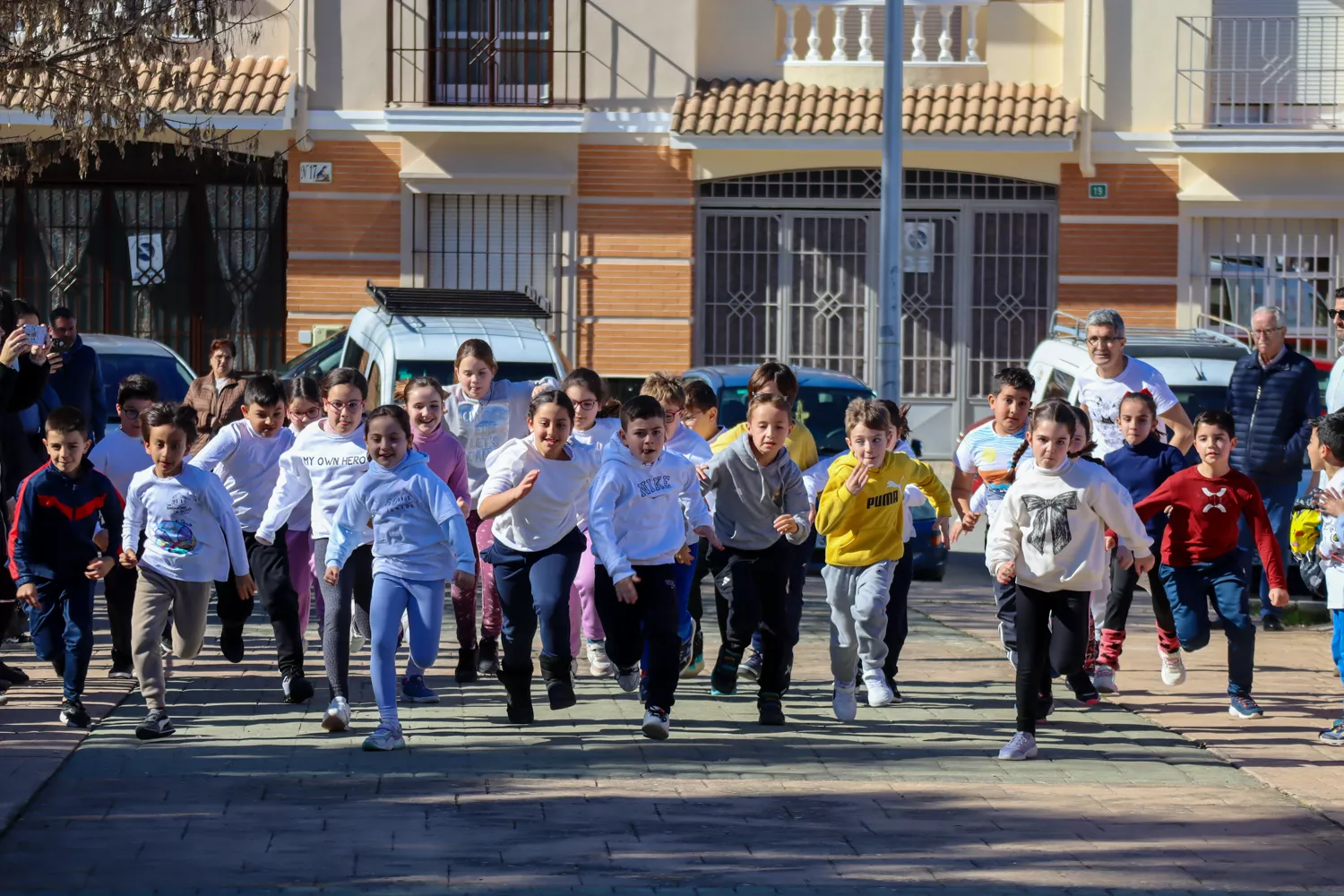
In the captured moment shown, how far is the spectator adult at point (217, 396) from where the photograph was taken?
1243 cm

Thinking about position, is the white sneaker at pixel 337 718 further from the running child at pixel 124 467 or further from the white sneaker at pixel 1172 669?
the white sneaker at pixel 1172 669

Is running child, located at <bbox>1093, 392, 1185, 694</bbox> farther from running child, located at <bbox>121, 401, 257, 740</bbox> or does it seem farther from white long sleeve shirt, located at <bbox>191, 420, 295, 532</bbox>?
running child, located at <bbox>121, 401, 257, 740</bbox>

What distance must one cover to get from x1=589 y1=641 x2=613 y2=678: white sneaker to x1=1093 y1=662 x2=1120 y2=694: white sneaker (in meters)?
2.42

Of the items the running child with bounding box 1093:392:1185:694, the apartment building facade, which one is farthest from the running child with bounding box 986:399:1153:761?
the apartment building facade

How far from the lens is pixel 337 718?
831 cm

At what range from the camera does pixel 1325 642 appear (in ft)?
37.8

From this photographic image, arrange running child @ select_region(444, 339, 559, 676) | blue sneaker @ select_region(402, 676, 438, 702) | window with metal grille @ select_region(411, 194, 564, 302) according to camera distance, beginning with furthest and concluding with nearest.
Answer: window with metal grille @ select_region(411, 194, 564, 302) < running child @ select_region(444, 339, 559, 676) < blue sneaker @ select_region(402, 676, 438, 702)

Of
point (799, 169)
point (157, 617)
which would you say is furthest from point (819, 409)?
point (157, 617)

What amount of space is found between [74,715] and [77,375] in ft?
11.2

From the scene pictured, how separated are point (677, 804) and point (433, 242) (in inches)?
578

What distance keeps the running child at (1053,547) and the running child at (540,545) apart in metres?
1.82

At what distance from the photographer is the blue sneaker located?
30.3ft

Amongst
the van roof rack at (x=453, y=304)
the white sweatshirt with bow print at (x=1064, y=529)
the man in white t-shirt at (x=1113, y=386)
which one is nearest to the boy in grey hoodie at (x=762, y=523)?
the white sweatshirt with bow print at (x=1064, y=529)

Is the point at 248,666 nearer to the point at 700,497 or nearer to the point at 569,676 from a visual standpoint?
the point at 569,676
